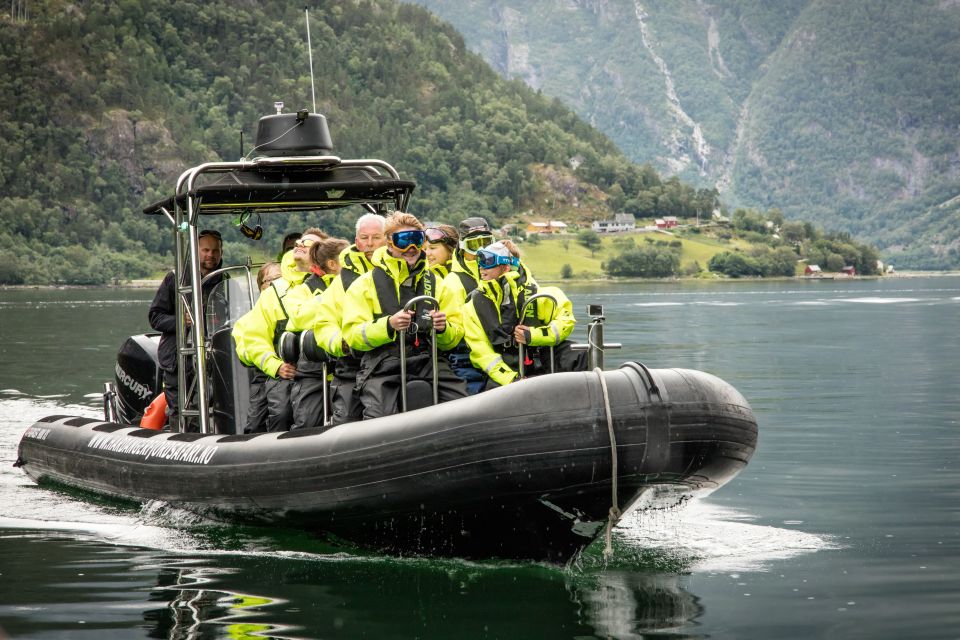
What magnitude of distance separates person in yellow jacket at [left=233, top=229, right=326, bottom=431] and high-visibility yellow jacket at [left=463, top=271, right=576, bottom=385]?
1.37 metres

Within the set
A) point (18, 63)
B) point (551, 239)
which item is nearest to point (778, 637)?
point (551, 239)

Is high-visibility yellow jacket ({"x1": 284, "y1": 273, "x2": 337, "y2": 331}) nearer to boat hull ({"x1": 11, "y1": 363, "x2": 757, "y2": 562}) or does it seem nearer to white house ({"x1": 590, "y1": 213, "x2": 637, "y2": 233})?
boat hull ({"x1": 11, "y1": 363, "x2": 757, "y2": 562})

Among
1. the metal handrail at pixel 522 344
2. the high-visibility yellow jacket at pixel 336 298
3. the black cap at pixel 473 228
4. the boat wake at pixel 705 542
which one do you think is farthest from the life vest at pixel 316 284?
the boat wake at pixel 705 542

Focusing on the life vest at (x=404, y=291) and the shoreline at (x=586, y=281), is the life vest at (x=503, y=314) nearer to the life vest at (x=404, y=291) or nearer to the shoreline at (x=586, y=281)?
the life vest at (x=404, y=291)

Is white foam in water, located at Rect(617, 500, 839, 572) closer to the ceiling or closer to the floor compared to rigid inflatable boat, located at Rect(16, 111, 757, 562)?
closer to the floor

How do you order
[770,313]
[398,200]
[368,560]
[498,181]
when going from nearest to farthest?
1. [368,560]
2. [398,200]
3. [770,313]
4. [498,181]

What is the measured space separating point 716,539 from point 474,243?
256cm

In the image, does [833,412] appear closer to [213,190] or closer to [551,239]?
[213,190]

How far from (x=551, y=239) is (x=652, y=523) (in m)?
139

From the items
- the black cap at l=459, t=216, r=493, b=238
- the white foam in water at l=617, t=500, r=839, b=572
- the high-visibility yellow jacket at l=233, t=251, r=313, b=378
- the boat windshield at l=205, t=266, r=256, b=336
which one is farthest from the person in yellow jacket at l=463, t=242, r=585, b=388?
the boat windshield at l=205, t=266, r=256, b=336

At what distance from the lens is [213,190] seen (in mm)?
9422

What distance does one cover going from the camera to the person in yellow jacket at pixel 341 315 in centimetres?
830

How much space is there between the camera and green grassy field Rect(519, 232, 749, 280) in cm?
13350

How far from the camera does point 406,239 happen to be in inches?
310
